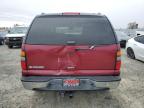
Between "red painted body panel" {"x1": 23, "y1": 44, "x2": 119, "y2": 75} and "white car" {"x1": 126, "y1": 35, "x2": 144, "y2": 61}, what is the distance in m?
5.97

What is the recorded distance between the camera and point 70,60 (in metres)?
3.88

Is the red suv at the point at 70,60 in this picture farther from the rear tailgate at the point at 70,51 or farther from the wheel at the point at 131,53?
the wheel at the point at 131,53

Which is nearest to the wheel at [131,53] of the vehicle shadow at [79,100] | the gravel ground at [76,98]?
the gravel ground at [76,98]

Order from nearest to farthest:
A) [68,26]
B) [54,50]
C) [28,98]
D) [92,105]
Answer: [54,50] → [68,26] → [92,105] → [28,98]

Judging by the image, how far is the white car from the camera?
9562mm

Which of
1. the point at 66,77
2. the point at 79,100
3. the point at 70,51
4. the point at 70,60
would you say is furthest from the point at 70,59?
the point at 79,100

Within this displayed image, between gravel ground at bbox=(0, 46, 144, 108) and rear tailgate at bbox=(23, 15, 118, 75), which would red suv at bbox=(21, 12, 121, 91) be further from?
gravel ground at bbox=(0, 46, 144, 108)

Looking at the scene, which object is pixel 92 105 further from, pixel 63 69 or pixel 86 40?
pixel 86 40

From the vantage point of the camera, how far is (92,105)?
4516 mm

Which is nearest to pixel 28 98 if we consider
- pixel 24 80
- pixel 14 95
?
pixel 14 95

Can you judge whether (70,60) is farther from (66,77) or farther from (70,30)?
(70,30)

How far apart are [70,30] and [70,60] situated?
0.64m

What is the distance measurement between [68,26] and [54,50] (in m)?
0.64

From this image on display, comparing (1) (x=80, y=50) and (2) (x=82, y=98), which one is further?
(2) (x=82, y=98)
